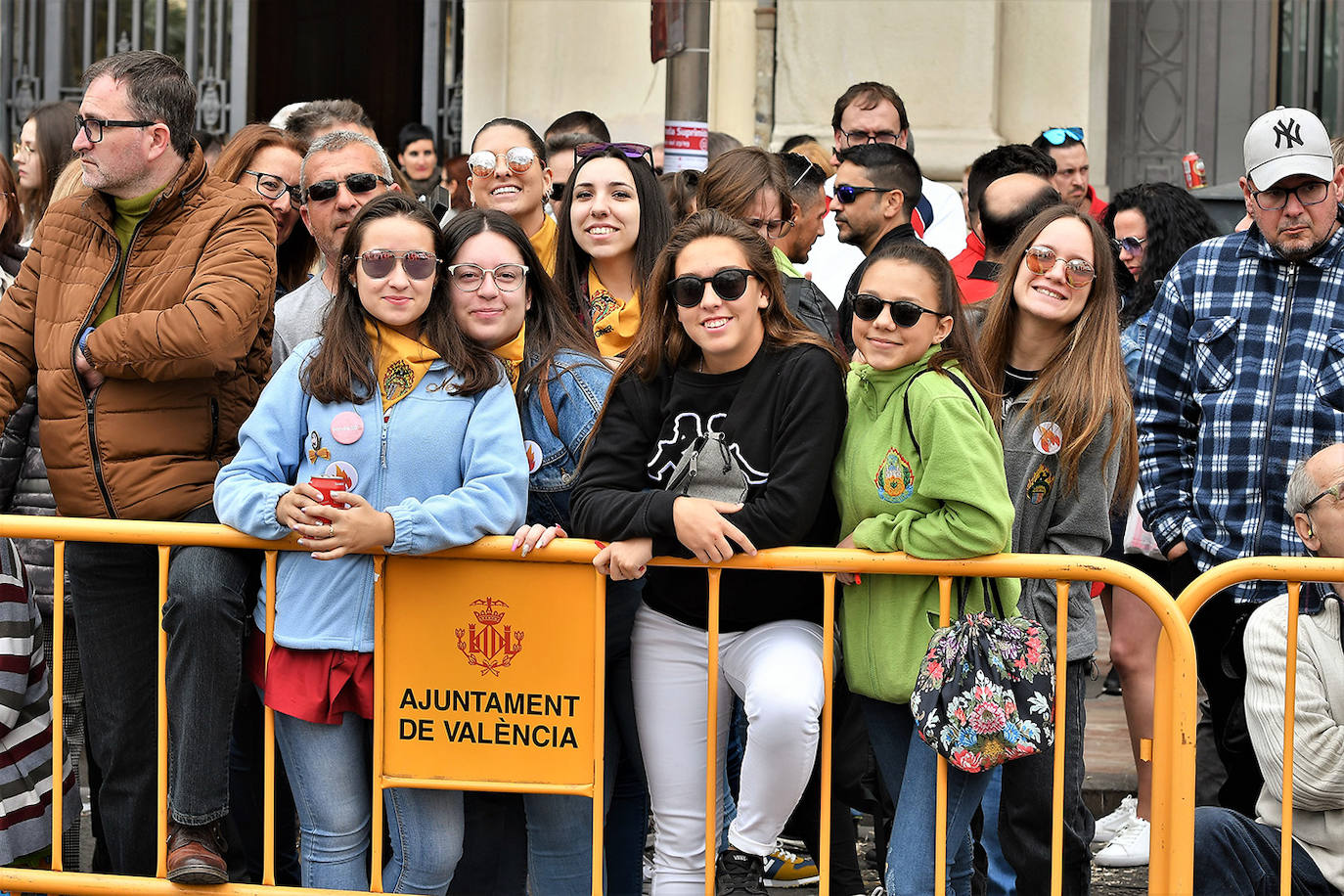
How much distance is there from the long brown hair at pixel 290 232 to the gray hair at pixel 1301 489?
10.0ft

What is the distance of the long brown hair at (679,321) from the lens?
416 centimetres

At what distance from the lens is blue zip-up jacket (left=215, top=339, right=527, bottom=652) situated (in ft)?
13.2

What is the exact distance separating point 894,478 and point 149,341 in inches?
74.3

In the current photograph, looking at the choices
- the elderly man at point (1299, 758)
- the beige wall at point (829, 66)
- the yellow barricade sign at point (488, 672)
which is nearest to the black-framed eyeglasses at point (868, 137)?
the beige wall at point (829, 66)

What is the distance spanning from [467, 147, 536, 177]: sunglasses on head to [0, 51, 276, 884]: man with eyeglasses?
3.32 ft

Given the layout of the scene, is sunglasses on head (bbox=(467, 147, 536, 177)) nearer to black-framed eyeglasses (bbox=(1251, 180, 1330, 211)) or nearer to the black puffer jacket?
the black puffer jacket

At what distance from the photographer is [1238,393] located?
4.81 metres

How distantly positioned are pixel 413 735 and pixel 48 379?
1348 mm

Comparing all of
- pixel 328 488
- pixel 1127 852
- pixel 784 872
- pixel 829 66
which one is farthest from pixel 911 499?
pixel 829 66

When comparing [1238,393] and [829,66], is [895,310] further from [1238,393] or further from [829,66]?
[829,66]

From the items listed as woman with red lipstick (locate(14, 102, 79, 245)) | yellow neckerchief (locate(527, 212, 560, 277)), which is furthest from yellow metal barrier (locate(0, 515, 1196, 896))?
woman with red lipstick (locate(14, 102, 79, 245))

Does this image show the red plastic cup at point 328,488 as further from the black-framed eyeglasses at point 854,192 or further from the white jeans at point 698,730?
the black-framed eyeglasses at point 854,192

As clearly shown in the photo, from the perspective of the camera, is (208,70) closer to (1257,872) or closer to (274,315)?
(274,315)

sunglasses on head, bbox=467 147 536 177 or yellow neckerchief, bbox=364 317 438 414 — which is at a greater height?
sunglasses on head, bbox=467 147 536 177
